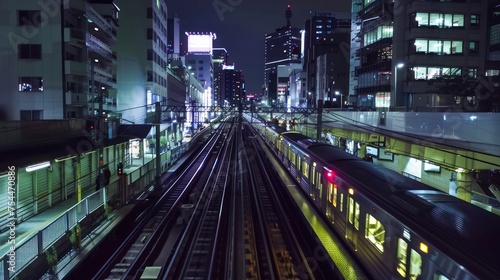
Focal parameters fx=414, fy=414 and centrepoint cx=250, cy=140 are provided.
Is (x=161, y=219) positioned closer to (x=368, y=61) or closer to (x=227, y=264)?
(x=227, y=264)

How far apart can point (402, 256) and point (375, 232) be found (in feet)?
3.90

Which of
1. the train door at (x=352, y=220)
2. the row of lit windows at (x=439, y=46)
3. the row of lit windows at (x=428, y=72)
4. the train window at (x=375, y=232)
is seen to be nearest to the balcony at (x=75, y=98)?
the train door at (x=352, y=220)

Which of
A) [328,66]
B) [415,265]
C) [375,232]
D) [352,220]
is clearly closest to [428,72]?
[352,220]

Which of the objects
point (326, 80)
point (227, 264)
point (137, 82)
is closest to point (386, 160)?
point (227, 264)

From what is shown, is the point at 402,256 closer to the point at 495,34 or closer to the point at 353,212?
the point at 353,212

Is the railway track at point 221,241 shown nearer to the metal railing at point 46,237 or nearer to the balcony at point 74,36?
the metal railing at point 46,237

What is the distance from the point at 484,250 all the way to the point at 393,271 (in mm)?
1948

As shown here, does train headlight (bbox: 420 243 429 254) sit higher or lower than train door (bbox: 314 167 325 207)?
higher

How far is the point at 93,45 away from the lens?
27.4 m

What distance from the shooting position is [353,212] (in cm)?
904

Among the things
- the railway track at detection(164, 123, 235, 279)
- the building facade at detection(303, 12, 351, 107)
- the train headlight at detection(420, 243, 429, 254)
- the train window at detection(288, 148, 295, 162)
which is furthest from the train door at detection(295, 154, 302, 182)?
the building facade at detection(303, 12, 351, 107)

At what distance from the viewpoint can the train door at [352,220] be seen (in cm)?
881

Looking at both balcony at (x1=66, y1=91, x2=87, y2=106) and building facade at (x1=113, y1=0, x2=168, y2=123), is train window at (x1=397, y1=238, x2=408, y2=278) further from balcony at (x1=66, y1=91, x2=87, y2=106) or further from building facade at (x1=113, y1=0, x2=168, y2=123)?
building facade at (x1=113, y1=0, x2=168, y2=123)

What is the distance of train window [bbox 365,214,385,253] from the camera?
729 cm
